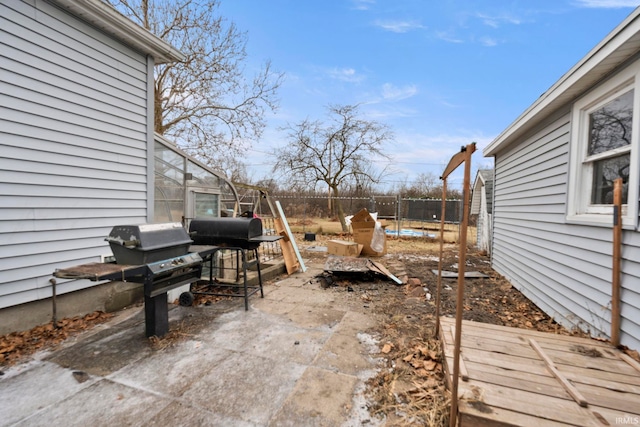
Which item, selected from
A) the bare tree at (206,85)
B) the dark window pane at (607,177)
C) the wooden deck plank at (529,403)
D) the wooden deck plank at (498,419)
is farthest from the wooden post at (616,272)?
the bare tree at (206,85)

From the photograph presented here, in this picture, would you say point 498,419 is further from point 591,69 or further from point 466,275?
point 466,275

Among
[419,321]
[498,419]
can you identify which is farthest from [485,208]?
[498,419]

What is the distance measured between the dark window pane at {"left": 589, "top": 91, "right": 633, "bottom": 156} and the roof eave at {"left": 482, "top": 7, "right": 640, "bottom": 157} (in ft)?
1.08

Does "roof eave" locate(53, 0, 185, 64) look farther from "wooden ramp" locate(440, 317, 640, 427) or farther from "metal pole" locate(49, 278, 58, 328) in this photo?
"wooden ramp" locate(440, 317, 640, 427)

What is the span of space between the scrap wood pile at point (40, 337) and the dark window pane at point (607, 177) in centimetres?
593

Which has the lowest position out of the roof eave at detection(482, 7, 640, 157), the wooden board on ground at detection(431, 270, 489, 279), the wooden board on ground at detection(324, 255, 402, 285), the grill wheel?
the wooden board on ground at detection(431, 270, 489, 279)

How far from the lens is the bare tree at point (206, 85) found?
9.57 meters

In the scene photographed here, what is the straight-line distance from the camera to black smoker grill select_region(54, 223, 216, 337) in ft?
7.99

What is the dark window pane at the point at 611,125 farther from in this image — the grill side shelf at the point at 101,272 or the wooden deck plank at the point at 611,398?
the grill side shelf at the point at 101,272

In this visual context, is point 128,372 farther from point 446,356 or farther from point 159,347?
point 446,356

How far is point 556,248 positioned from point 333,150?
11881 millimetres

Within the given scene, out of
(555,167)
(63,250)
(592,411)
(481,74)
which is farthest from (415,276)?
(481,74)

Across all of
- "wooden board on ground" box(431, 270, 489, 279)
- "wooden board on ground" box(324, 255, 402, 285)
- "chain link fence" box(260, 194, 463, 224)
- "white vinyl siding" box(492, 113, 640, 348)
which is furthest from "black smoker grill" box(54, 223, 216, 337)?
"chain link fence" box(260, 194, 463, 224)

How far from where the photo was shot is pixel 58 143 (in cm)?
330
